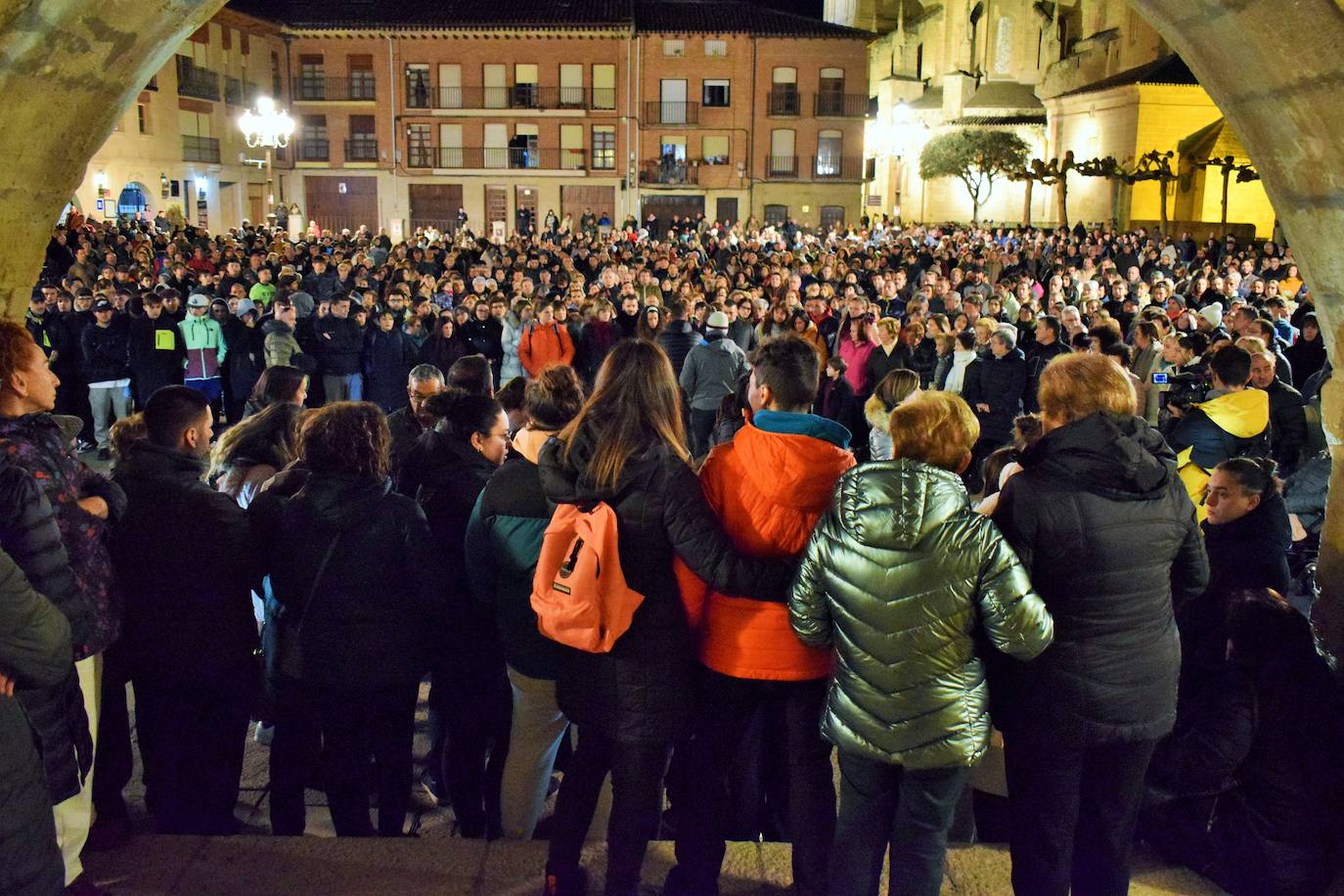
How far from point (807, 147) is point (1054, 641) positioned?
41.1 meters

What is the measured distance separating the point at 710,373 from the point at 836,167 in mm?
35258

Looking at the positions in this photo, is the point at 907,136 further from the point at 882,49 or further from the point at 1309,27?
the point at 1309,27

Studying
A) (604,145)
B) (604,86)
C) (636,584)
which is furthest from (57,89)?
(604,86)

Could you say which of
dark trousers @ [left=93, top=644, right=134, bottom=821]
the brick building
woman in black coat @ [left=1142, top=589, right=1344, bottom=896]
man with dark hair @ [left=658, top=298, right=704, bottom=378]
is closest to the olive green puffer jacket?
woman in black coat @ [left=1142, top=589, right=1344, bottom=896]

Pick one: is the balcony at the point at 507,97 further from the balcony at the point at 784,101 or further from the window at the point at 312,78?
the balcony at the point at 784,101

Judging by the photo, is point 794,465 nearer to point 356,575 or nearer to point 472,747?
point 356,575

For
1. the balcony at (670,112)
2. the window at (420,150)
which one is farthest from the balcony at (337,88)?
the balcony at (670,112)

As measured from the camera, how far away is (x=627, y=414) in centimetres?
288

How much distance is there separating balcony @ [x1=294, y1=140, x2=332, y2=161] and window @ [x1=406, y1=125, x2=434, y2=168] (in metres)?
3.19

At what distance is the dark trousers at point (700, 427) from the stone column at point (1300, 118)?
564cm

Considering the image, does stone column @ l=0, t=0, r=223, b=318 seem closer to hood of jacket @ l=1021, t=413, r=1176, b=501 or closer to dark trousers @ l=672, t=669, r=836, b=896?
dark trousers @ l=672, t=669, r=836, b=896

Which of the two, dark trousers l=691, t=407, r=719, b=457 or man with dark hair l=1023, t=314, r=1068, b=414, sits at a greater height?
man with dark hair l=1023, t=314, r=1068, b=414

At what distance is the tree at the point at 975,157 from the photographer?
4325 cm

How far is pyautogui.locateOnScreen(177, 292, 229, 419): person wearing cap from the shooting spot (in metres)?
9.97
